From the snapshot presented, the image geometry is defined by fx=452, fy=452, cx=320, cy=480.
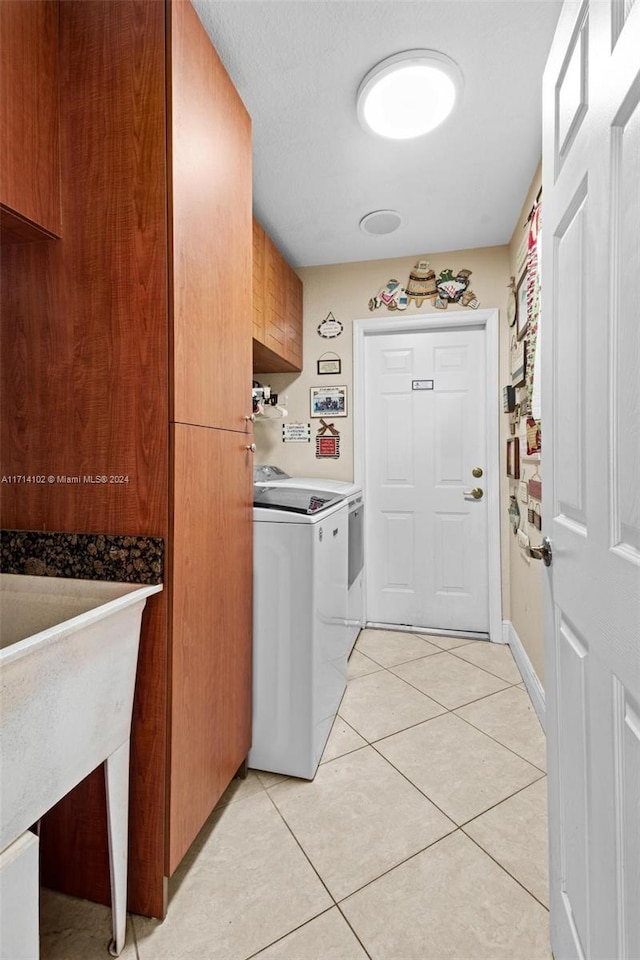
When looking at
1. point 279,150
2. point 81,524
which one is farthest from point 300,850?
point 279,150

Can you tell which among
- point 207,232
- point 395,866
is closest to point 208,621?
point 395,866

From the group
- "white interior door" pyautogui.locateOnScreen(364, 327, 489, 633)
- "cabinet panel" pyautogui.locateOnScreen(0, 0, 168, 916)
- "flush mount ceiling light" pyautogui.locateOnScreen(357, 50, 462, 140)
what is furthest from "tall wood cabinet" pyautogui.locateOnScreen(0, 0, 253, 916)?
"white interior door" pyautogui.locateOnScreen(364, 327, 489, 633)

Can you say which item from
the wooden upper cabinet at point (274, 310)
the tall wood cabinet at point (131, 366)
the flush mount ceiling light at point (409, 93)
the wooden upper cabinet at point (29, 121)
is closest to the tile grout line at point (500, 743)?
the tall wood cabinet at point (131, 366)

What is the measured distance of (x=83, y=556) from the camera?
1.15m

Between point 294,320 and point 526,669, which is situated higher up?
point 294,320

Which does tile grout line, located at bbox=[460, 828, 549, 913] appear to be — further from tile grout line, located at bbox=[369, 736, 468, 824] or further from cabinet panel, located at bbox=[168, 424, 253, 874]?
cabinet panel, located at bbox=[168, 424, 253, 874]

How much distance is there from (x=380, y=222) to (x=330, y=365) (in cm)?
90

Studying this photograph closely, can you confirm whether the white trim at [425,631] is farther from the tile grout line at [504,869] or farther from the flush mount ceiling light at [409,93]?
the flush mount ceiling light at [409,93]

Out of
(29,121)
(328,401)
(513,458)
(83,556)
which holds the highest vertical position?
(29,121)

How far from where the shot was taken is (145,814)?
43.3 inches

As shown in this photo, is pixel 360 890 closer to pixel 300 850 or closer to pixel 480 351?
pixel 300 850

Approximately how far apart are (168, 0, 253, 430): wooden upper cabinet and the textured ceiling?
0.56 feet

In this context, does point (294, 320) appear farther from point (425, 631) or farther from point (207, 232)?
point (425, 631)

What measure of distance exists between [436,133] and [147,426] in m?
1.72
